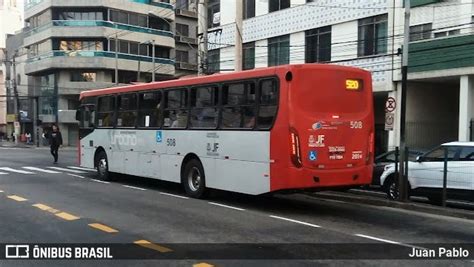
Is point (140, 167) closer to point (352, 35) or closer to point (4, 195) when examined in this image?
point (4, 195)

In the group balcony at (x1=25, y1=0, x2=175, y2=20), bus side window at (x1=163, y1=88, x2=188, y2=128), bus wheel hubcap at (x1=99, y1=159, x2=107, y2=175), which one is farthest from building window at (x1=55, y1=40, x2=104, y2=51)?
bus side window at (x1=163, y1=88, x2=188, y2=128)

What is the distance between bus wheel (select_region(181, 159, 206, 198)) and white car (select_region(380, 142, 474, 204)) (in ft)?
15.6

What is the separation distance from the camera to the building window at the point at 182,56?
226 feet

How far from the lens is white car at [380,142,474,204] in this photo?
1207 centimetres

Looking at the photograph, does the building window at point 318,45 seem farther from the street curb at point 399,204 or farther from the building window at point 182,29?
the building window at point 182,29

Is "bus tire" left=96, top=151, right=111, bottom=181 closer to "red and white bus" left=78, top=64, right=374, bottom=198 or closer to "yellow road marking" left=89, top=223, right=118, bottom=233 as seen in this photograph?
"red and white bus" left=78, top=64, right=374, bottom=198

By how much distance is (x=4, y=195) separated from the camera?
13.5 metres

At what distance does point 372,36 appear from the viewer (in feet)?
82.5

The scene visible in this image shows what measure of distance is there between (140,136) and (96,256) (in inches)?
345

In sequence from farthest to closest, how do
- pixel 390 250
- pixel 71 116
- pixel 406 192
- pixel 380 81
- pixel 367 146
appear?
pixel 71 116, pixel 380 81, pixel 406 192, pixel 367 146, pixel 390 250

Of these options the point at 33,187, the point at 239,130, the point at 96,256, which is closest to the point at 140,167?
the point at 33,187

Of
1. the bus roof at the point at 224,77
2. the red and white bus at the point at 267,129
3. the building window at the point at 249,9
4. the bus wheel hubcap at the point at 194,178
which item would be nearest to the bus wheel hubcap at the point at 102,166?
the bus roof at the point at 224,77

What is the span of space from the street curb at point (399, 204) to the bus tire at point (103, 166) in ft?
23.3

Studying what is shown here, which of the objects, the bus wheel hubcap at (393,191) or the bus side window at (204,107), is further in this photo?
the bus wheel hubcap at (393,191)
